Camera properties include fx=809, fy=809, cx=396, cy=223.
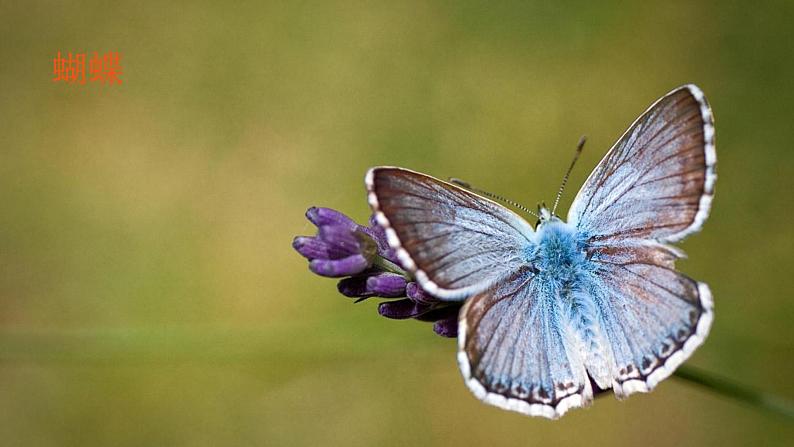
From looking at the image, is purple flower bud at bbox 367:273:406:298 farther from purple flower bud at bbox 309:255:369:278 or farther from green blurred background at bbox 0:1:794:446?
green blurred background at bbox 0:1:794:446

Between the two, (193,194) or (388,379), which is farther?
(193,194)

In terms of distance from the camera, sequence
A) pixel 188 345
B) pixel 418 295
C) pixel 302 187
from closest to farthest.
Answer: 1. pixel 418 295
2. pixel 188 345
3. pixel 302 187

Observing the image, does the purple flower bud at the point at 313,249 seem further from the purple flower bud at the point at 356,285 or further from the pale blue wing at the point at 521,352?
the pale blue wing at the point at 521,352

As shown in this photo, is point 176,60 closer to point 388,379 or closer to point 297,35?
point 297,35

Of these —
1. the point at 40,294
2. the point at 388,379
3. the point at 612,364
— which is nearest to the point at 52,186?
the point at 40,294

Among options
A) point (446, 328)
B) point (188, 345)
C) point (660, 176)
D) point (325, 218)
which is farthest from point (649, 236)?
point (188, 345)

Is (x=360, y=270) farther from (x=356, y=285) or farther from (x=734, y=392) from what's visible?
(x=734, y=392)

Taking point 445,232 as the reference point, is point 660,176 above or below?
above
